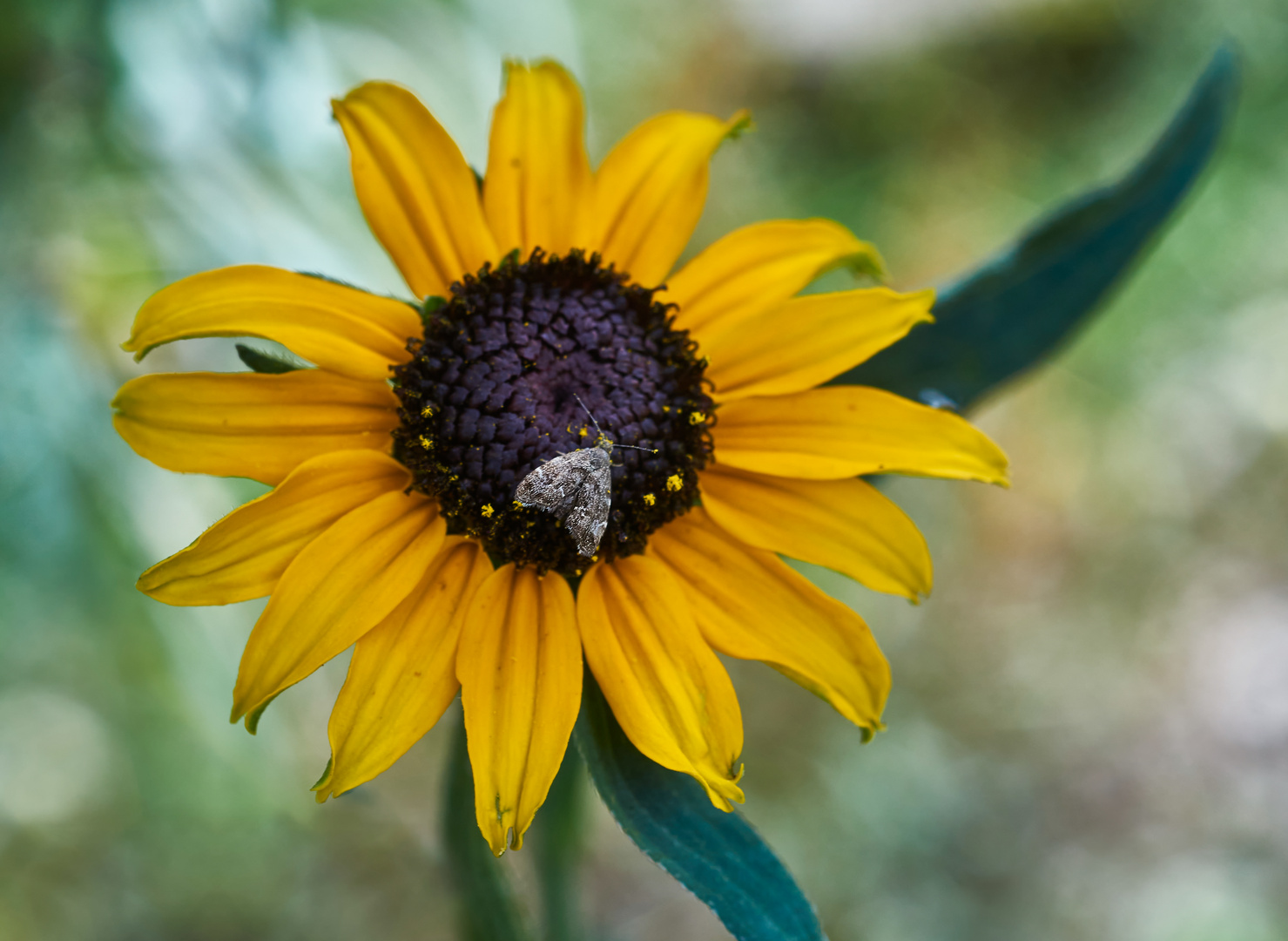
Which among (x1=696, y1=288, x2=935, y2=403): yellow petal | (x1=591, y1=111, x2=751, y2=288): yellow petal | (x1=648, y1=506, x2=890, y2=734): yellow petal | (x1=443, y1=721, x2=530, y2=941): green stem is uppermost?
(x1=591, y1=111, x2=751, y2=288): yellow petal

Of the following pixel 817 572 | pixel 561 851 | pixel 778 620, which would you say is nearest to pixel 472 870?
pixel 561 851

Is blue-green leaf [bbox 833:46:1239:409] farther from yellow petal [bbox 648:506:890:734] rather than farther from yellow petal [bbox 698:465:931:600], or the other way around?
yellow petal [bbox 648:506:890:734]

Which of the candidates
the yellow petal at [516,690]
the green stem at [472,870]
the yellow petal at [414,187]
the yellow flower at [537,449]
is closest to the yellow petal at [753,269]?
the yellow flower at [537,449]

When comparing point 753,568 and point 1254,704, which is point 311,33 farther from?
point 1254,704

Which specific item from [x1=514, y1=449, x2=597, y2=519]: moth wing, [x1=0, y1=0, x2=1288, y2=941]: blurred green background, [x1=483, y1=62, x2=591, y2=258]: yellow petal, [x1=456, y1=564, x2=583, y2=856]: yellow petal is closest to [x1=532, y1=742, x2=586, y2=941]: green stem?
[x1=0, y1=0, x2=1288, y2=941]: blurred green background

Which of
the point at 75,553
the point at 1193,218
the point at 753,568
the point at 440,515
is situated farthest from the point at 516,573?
the point at 1193,218

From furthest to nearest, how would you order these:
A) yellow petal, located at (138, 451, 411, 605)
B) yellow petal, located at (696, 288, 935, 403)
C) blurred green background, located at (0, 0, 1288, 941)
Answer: blurred green background, located at (0, 0, 1288, 941)
yellow petal, located at (696, 288, 935, 403)
yellow petal, located at (138, 451, 411, 605)
